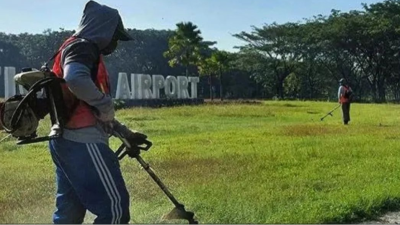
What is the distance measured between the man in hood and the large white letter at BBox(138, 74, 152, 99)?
3547cm

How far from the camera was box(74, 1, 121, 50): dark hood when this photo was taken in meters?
3.45

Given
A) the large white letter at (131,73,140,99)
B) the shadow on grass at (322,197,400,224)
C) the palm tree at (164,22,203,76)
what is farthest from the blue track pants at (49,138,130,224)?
the palm tree at (164,22,203,76)

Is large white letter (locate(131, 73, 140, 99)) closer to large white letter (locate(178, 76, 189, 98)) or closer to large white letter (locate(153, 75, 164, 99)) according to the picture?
large white letter (locate(153, 75, 164, 99))

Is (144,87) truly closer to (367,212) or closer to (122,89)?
(122,89)

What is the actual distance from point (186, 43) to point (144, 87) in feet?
35.1

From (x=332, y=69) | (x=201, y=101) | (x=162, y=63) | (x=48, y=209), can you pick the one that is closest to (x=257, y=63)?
(x=332, y=69)

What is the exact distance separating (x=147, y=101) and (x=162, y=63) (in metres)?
35.1

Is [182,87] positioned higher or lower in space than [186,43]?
lower

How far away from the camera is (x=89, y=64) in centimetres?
329

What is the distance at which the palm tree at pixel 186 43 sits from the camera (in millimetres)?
48781

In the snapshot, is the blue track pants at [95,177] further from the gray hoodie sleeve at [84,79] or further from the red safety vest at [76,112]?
the gray hoodie sleeve at [84,79]

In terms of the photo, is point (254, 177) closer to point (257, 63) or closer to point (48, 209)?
point (48, 209)

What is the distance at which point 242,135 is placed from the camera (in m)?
15.8

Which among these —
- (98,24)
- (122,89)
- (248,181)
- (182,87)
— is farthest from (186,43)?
(98,24)
